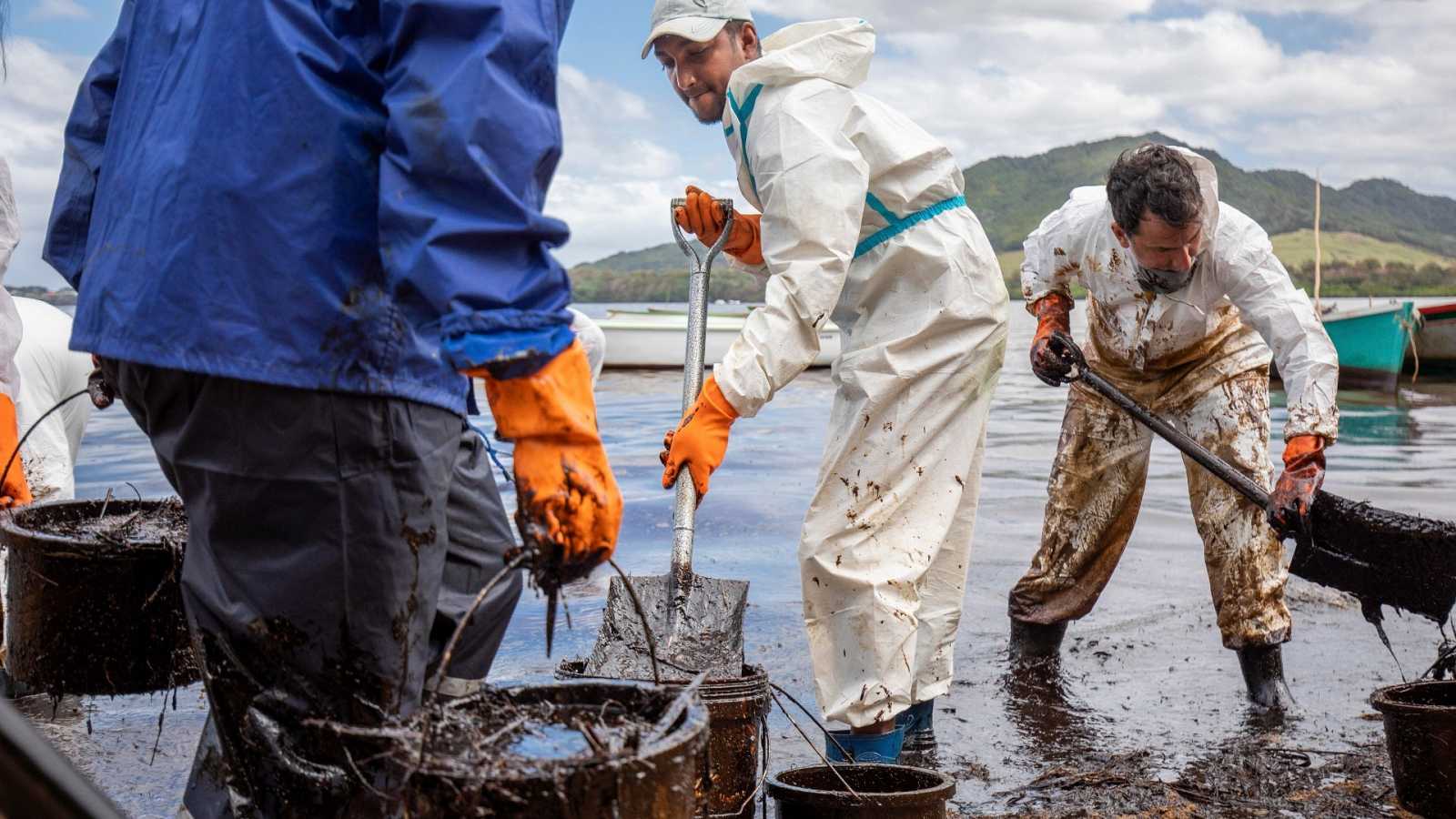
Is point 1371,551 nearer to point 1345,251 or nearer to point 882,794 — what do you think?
point 882,794

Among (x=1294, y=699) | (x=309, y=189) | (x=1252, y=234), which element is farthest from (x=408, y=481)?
(x=1294, y=699)

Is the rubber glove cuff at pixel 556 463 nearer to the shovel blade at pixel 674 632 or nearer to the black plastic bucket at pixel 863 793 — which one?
the black plastic bucket at pixel 863 793

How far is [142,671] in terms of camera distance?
10.8 feet

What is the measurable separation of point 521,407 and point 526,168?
1.21 ft

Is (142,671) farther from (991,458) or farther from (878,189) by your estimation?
(991,458)

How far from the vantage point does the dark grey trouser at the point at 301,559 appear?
2.07 meters

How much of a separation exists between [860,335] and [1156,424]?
150 centimetres

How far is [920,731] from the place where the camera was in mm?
4230

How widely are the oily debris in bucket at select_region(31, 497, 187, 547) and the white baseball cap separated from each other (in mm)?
→ 1950

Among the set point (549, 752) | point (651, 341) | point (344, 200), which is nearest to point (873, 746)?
point (549, 752)

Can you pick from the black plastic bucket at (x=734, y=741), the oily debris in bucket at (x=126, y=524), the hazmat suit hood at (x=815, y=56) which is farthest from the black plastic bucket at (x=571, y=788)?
the hazmat suit hood at (x=815, y=56)

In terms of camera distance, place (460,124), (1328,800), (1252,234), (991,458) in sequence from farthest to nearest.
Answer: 1. (991,458)
2. (1252,234)
3. (1328,800)
4. (460,124)

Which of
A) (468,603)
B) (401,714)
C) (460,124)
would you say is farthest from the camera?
(468,603)

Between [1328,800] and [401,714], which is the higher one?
[401,714]
